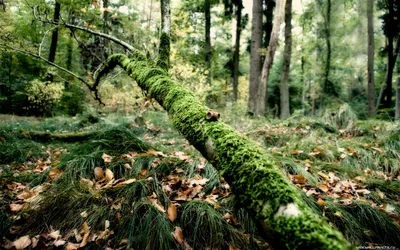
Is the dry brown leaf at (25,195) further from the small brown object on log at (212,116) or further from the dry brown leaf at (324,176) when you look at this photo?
the dry brown leaf at (324,176)

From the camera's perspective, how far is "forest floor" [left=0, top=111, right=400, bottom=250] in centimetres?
215

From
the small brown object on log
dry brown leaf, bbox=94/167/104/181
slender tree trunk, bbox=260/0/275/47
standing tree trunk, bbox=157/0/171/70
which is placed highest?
slender tree trunk, bbox=260/0/275/47

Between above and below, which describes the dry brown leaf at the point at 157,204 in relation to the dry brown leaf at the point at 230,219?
above

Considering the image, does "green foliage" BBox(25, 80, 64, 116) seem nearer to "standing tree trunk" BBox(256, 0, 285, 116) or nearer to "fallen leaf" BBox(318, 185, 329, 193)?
"standing tree trunk" BBox(256, 0, 285, 116)

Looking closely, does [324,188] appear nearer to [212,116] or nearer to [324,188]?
[324,188]

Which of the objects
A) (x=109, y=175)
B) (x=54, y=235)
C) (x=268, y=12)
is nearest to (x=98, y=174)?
(x=109, y=175)

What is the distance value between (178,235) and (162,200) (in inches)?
20.7

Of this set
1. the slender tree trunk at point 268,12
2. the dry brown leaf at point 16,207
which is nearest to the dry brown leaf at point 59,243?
the dry brown leaf at point 16,207

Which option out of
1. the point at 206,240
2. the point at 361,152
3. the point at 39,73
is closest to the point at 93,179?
the point at 206,240

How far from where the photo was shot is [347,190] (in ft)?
9.53

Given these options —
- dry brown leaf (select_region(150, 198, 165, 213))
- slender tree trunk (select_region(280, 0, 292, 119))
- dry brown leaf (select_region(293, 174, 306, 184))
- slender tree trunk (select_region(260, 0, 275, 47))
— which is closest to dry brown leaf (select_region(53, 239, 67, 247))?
dry brown leaf (select_region(150, 198, 165, 213))

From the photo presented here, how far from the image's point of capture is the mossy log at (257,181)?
944 mm

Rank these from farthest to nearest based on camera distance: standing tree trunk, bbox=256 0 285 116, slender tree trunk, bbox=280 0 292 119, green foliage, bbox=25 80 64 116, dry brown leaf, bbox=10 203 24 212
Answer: green foliage, bbox=25 80 64 116
slender tree trunk, bbox=280 0 292 119
standing tree trunk, bbox=256 0 285 116
dry brown leaf, bbox=10 203 24 212

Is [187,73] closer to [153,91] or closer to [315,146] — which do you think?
[315,146]
